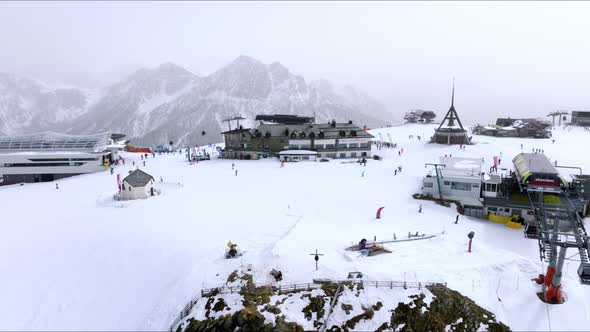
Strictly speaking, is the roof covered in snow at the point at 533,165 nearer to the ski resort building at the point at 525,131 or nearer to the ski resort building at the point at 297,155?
the ski resort building at the point at 297,155

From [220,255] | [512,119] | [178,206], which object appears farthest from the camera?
[512,119]

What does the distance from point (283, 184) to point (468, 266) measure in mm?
26298

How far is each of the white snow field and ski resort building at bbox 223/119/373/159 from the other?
20771mm

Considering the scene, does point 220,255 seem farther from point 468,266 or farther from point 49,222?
point 49,222

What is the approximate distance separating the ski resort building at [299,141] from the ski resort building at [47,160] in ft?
85.4

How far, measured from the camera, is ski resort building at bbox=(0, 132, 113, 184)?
63.4m

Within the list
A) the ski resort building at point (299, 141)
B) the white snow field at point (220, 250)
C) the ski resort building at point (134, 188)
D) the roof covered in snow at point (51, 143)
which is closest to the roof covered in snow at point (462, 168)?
the white snow field at point (220, 250)

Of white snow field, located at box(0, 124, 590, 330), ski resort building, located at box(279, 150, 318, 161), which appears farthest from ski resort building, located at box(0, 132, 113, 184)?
ski resort building, located at box(279, 150, 318, 161)

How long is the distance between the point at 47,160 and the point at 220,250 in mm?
59191

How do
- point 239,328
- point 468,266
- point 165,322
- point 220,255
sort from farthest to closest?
1. point 220,255
2. point 468,266
3. point 165,322
4. point 239,328

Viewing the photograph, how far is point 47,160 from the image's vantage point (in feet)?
210

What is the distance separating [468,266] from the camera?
73.6ft

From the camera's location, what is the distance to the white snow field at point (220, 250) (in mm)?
20453

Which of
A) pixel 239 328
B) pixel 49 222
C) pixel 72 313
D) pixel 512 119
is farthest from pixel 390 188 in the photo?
pixel 512 119
